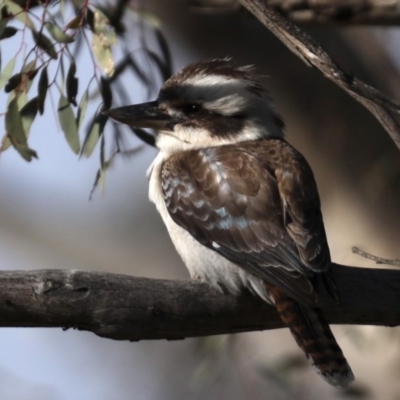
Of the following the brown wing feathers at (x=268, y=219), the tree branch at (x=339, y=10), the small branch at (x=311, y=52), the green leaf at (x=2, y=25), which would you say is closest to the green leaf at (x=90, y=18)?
the green leaf at (x=2, y=25)

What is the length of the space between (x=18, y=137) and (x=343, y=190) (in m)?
1.98

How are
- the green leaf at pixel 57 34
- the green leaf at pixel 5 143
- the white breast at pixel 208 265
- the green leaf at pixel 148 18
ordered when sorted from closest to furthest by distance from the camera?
1. the white breast at pixel 208 265
2. the green leaf at pixel 57 34
3. the green leaf at pixel 5 143
4. the green leaf at pixel 148 18

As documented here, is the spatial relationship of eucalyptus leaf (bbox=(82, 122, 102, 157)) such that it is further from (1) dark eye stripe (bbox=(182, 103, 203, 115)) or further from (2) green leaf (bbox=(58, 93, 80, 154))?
(1) dark eye stripe (bbox=(182, 103, 203, 115))

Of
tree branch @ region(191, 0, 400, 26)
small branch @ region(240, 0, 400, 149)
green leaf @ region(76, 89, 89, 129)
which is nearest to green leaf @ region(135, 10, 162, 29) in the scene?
green leaf @ region(76, 89, 89, 129)

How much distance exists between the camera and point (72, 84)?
3.35 m

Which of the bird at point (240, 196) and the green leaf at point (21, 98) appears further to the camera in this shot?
the green leaf at point (21, 98)

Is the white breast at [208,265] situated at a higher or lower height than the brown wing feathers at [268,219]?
lower

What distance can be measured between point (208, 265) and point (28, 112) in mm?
763

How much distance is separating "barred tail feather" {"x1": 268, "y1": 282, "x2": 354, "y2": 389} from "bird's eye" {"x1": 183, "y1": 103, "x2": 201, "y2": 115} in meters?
0.84

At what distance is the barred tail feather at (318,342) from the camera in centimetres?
272

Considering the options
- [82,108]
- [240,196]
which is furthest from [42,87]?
[240,196]

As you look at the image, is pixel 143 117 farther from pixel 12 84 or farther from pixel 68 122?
pixel 12 84

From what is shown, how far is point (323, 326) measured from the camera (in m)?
2.75

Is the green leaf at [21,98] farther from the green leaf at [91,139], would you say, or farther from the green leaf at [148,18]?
the green leaf at [148,18]
